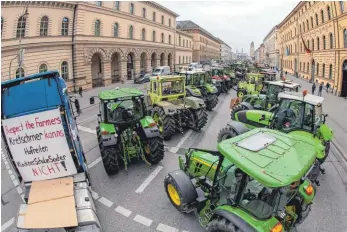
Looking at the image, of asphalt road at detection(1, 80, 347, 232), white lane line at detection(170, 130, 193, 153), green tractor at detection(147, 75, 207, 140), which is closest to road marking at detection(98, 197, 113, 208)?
asphalt road at detection(1, 80, 347, 232)

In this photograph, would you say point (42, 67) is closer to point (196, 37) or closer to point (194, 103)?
point (194, 103)

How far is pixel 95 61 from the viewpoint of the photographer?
106 ft

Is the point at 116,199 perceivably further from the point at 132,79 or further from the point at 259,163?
the point at 132,79

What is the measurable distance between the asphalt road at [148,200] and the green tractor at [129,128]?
466 millimetres

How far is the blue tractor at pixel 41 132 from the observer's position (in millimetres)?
5430

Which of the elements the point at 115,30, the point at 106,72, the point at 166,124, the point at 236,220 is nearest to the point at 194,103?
the point at 166,124

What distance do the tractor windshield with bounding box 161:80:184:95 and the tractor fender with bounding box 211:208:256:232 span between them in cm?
832

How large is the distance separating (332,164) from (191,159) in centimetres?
567

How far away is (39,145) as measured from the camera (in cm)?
570

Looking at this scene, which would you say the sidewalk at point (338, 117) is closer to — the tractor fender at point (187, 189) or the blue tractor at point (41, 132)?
the tractor fender at point (187, 189)

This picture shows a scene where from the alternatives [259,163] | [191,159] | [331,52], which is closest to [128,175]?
[191,159]

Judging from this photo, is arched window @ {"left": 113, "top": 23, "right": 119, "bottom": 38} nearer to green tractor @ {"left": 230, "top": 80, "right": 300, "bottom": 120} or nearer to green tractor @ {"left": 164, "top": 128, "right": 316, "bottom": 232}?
green tractor @ {"left": 230, "top": 80, "right": 300, "bottom": 120}

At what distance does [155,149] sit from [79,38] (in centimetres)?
2226

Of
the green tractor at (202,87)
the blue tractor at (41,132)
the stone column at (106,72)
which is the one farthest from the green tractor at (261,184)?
the stone column at (106,72)
